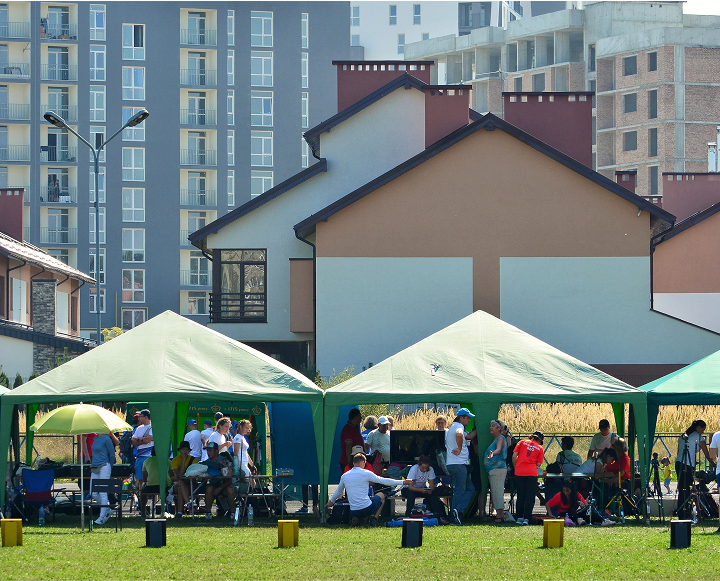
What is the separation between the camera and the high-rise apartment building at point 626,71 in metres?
92.7

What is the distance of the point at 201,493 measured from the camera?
1938 centimetres

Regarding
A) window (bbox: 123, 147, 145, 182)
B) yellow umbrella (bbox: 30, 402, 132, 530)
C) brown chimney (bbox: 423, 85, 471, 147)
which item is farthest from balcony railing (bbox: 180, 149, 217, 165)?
yellow umbrella (bbox: 30, 402, 132, 530)

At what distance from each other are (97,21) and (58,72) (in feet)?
15.2

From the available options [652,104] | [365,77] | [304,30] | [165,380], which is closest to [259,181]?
[304,30]

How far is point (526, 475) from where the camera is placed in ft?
59.7

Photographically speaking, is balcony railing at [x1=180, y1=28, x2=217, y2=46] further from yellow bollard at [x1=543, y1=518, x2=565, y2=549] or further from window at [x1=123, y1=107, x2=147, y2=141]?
yellow bollard at [x1=543, y1=518, x2=565, y2=549]

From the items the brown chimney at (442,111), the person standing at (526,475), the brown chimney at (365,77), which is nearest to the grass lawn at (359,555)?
the person standing at (526,475)

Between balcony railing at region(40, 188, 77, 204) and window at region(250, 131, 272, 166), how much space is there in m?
12.9

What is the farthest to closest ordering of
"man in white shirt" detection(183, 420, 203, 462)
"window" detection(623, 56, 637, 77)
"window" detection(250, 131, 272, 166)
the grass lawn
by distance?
"window" detection(623, 56, 637, 77)
"window" detection(250, 131, 272, 166)
"man in white shirt" detection(183, 420, 203, 462)
the grass lawn

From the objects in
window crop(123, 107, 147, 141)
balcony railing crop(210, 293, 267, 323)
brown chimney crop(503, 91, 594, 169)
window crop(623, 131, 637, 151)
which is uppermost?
window crop(623, 131, 637, 151)

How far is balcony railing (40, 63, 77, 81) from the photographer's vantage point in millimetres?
80750

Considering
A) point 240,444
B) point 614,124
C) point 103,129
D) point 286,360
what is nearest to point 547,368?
point 240,444

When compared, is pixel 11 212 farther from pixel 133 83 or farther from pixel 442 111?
pixel 133 83

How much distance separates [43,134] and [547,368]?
67.5 m
